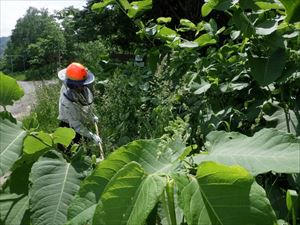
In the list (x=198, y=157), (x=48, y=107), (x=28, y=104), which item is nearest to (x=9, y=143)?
(x=198, y=157)

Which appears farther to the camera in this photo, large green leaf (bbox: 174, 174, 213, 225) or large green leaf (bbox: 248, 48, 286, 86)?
large green leaf (bbox: 248, 48, 286, 86)

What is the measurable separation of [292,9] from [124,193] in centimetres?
66

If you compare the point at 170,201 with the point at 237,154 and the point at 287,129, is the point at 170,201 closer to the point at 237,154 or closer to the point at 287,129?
the point at 237,154

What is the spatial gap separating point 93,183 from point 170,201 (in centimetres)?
16

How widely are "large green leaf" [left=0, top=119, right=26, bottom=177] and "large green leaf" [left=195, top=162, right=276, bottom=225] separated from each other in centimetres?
38

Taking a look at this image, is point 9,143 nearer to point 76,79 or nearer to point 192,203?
point 192,203

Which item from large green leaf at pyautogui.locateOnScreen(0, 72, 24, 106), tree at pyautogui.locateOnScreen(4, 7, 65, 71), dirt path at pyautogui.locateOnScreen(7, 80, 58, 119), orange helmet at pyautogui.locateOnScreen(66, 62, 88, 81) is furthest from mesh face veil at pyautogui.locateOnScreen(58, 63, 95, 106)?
tree at pyautogui.locateOnScreen(4, 7, 65, 71)

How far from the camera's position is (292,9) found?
1148 mm

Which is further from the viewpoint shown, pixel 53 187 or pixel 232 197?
pixel 53 187

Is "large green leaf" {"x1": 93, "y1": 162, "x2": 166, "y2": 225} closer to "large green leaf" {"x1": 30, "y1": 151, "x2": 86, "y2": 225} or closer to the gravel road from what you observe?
"large green leaf" {"x1": 30, "y1": 151, "x2": 86, "y2": 225}

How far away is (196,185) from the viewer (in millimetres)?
781

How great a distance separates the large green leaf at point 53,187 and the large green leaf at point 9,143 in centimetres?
7

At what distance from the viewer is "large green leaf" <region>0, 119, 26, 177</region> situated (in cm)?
93

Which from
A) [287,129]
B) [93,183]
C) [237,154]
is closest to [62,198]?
[93,183]
